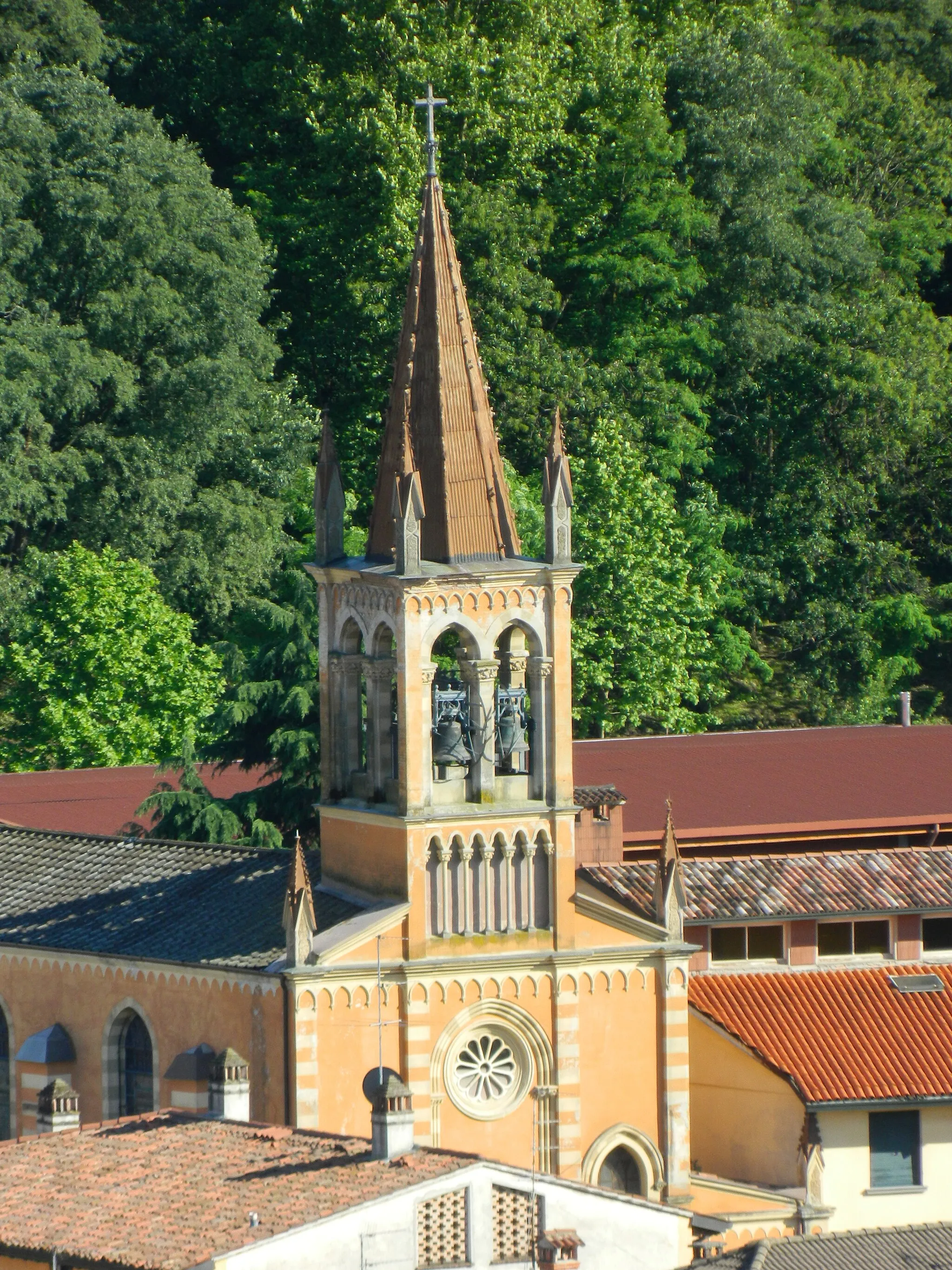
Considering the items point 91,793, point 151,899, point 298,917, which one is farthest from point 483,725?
point 91,793

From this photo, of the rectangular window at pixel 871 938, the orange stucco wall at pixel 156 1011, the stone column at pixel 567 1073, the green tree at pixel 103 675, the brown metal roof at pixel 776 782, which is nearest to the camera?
the orange stucco wall at pixel 156 1011

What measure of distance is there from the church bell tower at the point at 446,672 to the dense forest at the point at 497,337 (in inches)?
1111

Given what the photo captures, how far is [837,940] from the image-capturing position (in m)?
62.9

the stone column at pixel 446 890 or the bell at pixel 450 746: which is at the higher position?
the bell at pixel 450 746

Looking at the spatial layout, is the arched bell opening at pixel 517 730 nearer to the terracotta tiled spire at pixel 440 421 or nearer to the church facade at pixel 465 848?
the church facade at pixel 465 848

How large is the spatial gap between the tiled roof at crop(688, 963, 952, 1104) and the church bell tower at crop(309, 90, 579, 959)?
5.49 meters

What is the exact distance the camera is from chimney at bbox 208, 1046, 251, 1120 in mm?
52594

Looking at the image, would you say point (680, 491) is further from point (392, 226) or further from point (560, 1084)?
point (560, 1084)

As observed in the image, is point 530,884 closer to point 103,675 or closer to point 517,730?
point 517,730

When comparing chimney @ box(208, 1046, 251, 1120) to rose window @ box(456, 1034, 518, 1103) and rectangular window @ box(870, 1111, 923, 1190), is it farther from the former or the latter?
rectangular window @ box(870, 1111, 923, 1190)

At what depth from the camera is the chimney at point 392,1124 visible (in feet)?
157

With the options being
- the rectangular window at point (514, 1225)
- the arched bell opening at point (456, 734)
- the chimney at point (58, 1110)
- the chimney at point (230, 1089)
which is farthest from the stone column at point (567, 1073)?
the rectangular window at point (514, 1225)

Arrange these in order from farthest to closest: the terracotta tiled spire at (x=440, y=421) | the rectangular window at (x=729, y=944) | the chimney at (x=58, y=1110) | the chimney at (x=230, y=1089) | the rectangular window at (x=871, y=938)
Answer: the rectangular window at (x=871, y=938) → the rectangular window at (x=729, y=944) → the terracotta tiled spire at (x=440, y=421) → the chimney at (x=58, y=1110) → the chimney at (x=230, y=1089)

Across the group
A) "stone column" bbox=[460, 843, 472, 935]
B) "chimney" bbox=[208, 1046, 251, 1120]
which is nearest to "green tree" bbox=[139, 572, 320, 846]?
"stone column" bbox=[460, 843, 472, 935]
